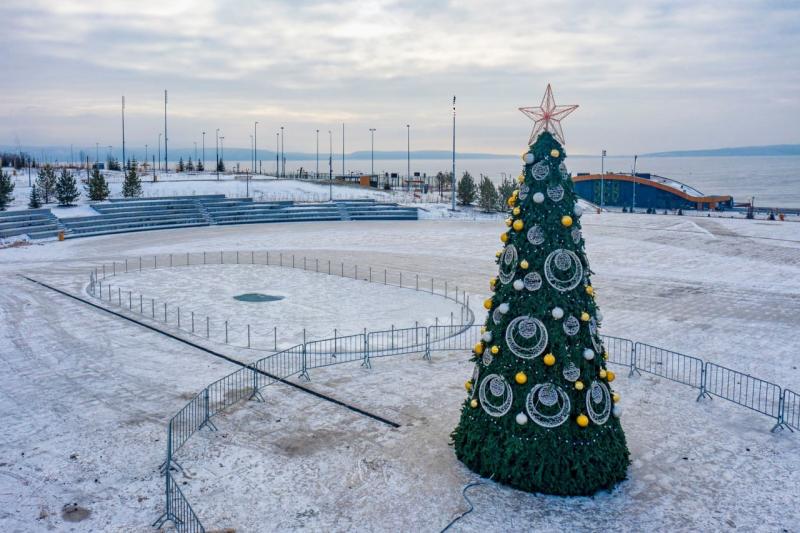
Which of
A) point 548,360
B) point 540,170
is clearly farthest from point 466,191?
point 548,360

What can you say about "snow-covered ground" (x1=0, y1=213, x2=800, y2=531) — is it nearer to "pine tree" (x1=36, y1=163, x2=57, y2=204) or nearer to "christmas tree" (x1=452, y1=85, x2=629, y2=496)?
"christmas tree" (x1=452, y1=85, x2=629, y2=496)

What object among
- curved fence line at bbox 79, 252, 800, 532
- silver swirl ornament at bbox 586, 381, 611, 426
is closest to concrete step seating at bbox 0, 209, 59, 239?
curved fence line at bbox 79, 252, 800, 532

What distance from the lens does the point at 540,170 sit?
40.1 feet

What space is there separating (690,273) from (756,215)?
4082 centimetres

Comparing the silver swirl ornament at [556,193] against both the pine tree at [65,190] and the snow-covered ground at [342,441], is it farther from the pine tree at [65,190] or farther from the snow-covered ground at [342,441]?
the pine tree at [65,190]

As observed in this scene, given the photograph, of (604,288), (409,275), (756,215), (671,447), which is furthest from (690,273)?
(756,215)

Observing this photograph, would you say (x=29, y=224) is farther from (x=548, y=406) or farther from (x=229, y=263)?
(x=548, y=406)

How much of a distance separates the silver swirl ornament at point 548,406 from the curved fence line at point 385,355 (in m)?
5.70

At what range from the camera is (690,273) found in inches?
1412

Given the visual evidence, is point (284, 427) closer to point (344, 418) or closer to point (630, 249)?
point (344, 418)

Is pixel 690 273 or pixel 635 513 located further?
pixel 690 273

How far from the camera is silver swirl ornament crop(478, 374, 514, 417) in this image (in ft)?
39.8

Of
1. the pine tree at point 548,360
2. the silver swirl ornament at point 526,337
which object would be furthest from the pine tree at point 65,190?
the silver swirl ornament at point 526,337

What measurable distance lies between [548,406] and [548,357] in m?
0.85
